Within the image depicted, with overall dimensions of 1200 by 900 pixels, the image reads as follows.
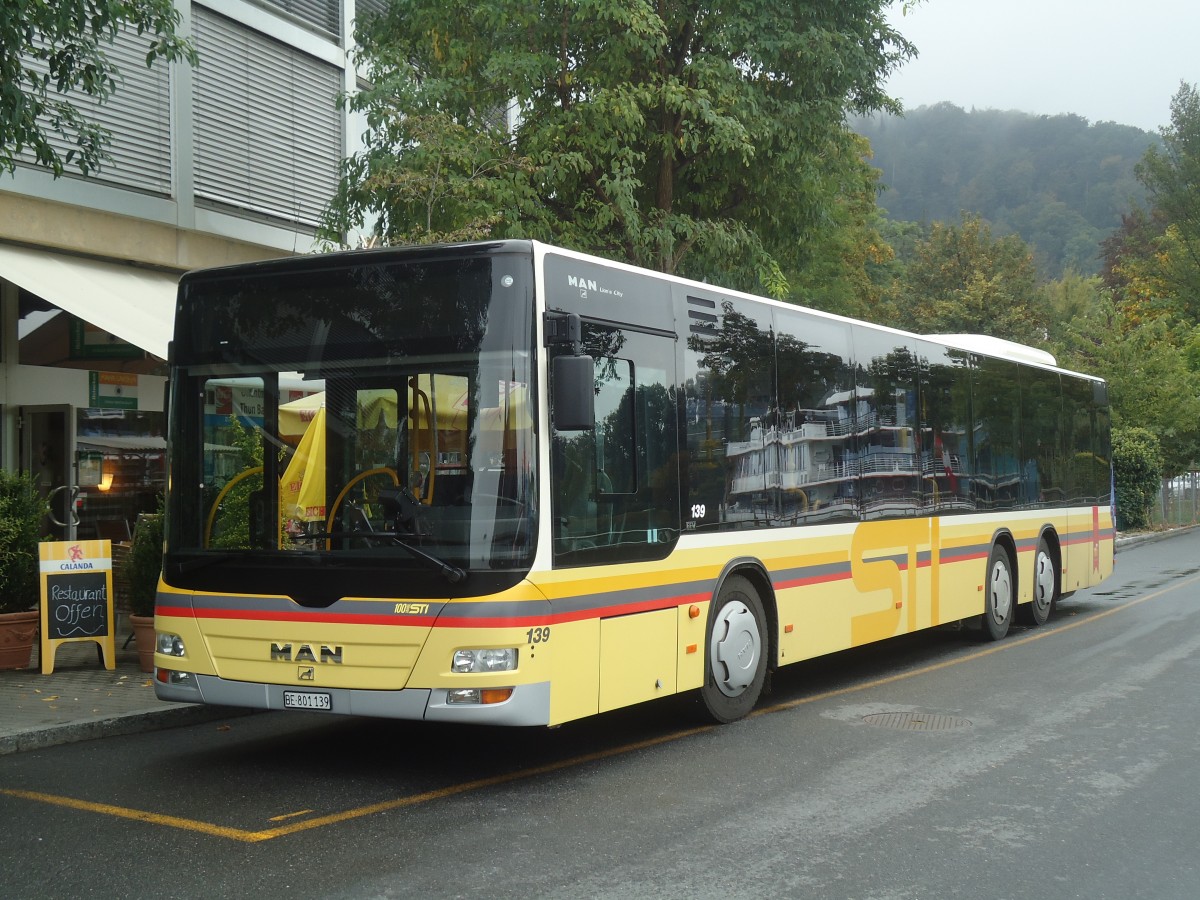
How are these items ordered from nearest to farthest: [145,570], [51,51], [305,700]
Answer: [305,700]
[51,51]
[145,570]

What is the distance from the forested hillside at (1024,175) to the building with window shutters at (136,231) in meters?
92.1

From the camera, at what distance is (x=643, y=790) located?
7098 mm

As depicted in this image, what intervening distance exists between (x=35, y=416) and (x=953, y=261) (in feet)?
164

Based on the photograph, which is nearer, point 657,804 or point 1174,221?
point 657,804

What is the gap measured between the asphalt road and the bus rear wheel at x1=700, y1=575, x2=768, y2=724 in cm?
27

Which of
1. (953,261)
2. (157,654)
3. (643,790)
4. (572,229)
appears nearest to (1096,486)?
(572,229)

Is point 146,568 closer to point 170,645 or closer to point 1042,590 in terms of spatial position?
point 170,645

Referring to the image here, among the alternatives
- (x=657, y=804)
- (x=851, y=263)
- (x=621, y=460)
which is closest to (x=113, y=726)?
(x=621, y=460)

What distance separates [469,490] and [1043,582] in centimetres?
1024

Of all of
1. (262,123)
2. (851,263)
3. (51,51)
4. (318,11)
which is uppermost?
(851,263)

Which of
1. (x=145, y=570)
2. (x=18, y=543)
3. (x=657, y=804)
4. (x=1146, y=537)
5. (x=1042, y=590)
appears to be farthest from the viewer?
(x=1146, y=537)

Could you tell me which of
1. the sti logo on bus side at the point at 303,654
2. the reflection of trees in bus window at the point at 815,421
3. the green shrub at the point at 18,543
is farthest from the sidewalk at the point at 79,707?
the reflection of trees in bus window at the point at 815,421

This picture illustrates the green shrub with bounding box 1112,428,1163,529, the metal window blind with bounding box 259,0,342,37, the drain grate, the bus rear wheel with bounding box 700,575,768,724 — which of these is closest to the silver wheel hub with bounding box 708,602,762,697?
the bus rear wheel with bounding box 700,575,768,724

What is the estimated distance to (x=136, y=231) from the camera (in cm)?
1506
